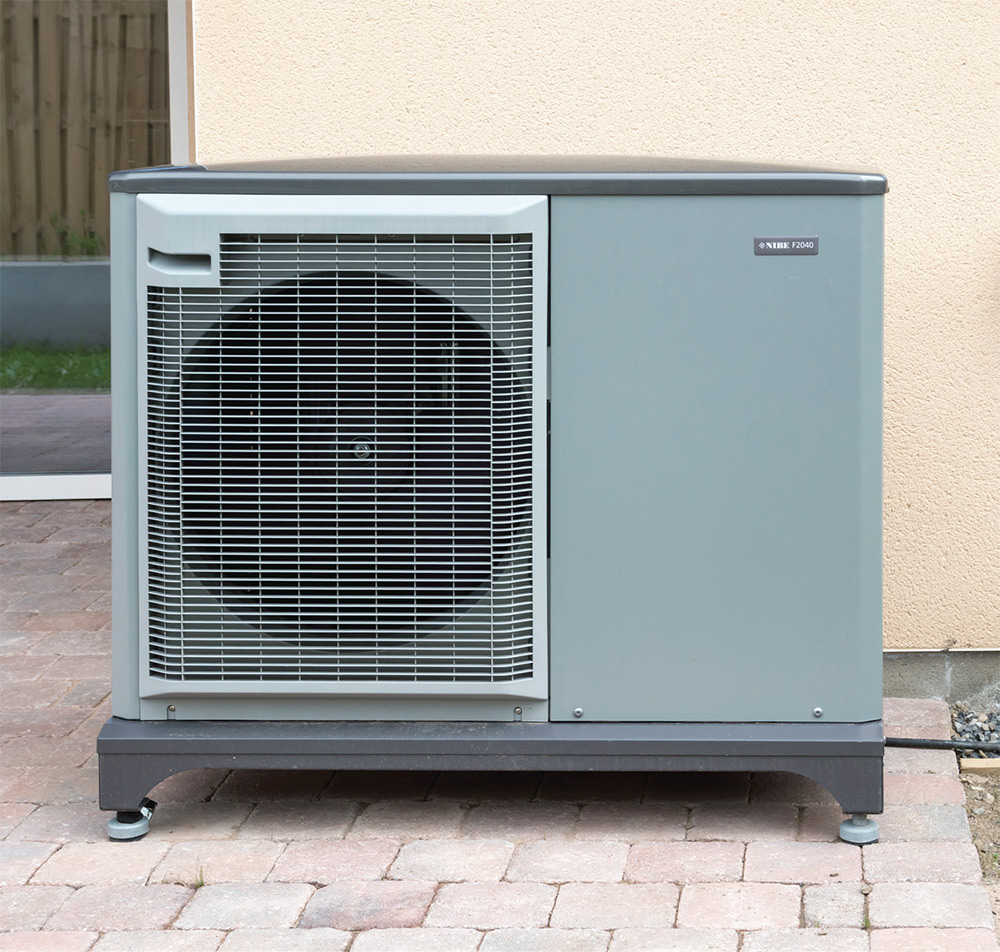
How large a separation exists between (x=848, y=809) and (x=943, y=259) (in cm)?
150

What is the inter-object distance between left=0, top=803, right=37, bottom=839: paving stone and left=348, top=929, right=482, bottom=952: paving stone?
2.87 ft

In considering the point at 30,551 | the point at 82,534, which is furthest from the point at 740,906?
the point at 82,534

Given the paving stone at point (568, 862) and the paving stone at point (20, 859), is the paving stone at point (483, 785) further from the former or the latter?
the paving stone at point (20, 859)

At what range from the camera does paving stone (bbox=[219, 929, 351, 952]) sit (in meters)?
2.26

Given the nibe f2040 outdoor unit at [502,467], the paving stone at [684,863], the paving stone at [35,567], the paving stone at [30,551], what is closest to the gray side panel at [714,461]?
the nibe f2040 outdoor unit at [502,467]

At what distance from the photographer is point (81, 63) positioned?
6848 millimetres

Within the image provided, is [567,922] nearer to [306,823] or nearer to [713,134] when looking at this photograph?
[306,823]

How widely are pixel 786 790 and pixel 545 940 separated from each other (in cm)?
86

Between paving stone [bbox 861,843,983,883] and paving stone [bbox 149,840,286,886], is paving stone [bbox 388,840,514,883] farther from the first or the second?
paving stone [bbox 861,843,983,883]

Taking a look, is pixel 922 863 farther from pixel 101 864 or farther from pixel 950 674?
pixel 101 864

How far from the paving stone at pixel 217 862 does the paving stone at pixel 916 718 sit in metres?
1.47

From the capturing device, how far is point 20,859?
103 inches

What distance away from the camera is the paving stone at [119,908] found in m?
2.35

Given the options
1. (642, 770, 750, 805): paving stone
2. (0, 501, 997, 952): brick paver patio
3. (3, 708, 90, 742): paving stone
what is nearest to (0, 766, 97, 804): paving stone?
(0, 501, 997, 952): brick paver patio
